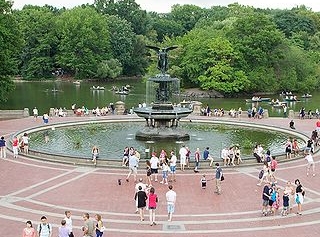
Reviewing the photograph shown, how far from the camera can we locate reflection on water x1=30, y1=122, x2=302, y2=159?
3797 cm

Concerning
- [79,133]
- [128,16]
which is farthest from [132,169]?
[128,16]

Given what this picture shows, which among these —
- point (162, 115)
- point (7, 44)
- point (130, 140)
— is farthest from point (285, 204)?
point (7, 44)

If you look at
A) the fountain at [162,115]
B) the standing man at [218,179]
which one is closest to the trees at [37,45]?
the fountain at [162,115]

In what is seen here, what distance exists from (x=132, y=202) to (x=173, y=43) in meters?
83.8

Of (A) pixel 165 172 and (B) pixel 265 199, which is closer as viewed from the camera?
(B) pixel 265 199

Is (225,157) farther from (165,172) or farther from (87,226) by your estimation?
(87,226)

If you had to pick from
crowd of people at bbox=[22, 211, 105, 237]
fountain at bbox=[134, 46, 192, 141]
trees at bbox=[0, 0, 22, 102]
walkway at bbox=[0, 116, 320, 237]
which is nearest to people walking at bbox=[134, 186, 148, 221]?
walkway at bbox=[0, 116, 320, 237]

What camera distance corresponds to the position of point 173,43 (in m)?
107

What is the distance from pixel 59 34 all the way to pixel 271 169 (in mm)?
104003

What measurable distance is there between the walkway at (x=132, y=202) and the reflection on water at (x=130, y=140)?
4677 millimetres

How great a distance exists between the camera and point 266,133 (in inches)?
1826

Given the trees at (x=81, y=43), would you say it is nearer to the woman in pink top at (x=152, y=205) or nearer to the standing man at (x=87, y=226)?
the woman in pink top at (x=152, y=205)

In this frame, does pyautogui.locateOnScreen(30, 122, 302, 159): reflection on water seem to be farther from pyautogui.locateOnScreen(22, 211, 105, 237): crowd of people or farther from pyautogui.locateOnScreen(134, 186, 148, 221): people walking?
pyautogui.locateOnScreen(22, 211, 105, 237): crowd of people

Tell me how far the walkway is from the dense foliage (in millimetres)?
36172
